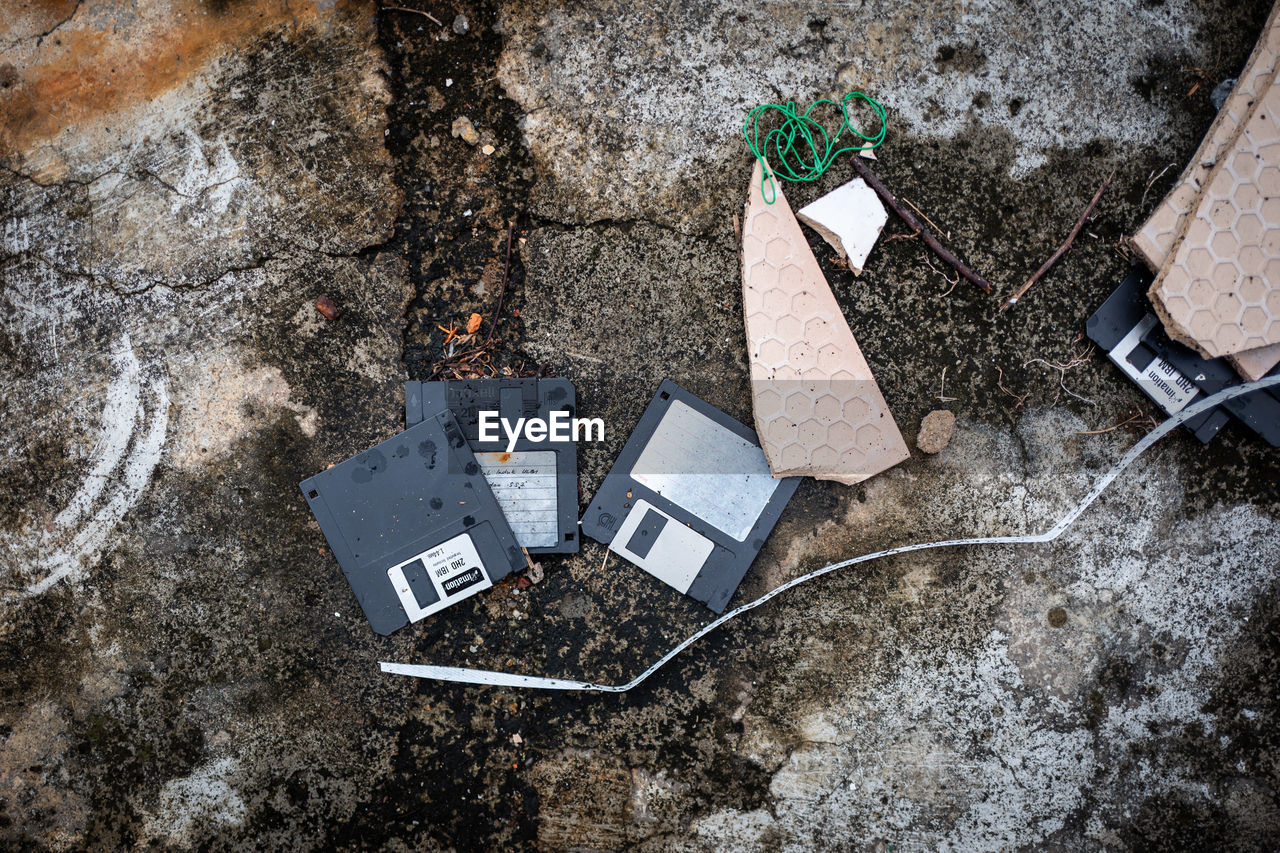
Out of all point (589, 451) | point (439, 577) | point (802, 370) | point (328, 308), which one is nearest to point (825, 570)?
point (802, 370)

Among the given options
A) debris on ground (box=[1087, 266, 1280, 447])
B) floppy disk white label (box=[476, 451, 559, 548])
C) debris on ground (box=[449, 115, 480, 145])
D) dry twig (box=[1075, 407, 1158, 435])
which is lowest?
floppy disk white label (box=[476, 451, 559, 548])

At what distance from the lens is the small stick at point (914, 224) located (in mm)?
2523

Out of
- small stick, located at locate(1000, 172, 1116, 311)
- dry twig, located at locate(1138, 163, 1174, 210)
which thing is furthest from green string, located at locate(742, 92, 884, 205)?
dry twig, located at locate(1138, 163, 1174, 210)

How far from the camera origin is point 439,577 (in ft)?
8.10

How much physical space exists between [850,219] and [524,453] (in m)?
1.43

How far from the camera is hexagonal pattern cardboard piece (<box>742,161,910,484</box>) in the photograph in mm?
2457

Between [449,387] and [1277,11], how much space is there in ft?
10.6

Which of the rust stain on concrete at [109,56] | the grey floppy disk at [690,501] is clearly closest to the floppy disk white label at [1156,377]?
the grey floppy disk at [690,501]

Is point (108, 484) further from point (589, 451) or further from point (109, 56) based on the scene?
point (589, 451)

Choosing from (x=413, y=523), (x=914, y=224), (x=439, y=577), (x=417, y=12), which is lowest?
(x=439, y=577)

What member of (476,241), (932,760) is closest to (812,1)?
(476,241)

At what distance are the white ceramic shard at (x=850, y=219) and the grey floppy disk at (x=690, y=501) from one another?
0.73m

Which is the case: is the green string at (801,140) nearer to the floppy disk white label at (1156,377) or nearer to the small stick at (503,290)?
the small stick at (503,290)

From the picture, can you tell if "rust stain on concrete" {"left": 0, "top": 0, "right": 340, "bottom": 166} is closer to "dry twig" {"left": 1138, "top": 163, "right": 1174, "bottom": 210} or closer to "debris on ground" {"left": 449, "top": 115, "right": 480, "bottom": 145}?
"debris on ground" {"left": 449, "top": 115, "right": 480, "bottom": 145}
